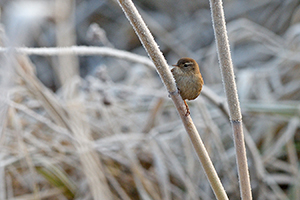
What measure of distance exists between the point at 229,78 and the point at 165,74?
80 millimetres

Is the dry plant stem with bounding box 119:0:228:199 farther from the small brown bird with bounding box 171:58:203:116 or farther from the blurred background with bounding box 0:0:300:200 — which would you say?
the blurred background with bounding box 0:0:300:200

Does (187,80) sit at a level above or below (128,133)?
below

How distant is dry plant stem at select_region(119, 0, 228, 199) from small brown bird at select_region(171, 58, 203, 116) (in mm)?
63

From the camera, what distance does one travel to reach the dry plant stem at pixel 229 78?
385mm

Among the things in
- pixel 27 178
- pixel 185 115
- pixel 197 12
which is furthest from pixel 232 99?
pixel 197 12

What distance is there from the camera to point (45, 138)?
1.07m

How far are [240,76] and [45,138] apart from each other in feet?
2.77

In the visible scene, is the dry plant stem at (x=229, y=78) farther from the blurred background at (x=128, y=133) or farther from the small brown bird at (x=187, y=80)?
the blurred background at (x=128, y=133)

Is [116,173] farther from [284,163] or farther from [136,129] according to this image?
[284,163]

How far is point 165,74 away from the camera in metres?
0.40

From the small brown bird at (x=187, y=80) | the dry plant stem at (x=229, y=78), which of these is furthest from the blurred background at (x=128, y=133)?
the dry plant stem at (x=229, y=78)

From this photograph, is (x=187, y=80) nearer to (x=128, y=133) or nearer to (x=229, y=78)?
(x=229, y=78)

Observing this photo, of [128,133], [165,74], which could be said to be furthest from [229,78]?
[128,133]

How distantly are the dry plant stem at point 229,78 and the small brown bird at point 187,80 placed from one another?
0.08 m
